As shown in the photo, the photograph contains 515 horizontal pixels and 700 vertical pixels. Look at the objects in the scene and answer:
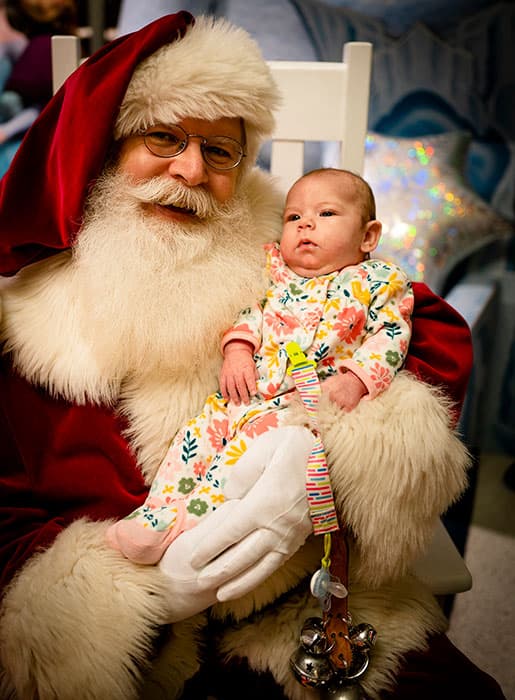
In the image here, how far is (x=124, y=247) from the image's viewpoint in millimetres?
1011

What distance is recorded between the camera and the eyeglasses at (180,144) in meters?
1.01

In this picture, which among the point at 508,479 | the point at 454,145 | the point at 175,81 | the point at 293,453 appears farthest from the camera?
the point at 508,479

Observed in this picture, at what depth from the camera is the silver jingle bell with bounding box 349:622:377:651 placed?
0.90m

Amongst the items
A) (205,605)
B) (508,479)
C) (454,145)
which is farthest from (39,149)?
(508,479)

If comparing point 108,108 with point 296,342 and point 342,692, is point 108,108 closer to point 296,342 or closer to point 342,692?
point 296,342

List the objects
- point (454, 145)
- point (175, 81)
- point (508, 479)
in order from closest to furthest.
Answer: point (175, 81) < point (454, 145) < point (508, 479)

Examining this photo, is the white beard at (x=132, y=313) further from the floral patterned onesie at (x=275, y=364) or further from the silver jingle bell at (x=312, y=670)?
the silver jingle bell at (x=312, y=670)

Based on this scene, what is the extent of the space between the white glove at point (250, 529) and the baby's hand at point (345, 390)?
0.08 meters

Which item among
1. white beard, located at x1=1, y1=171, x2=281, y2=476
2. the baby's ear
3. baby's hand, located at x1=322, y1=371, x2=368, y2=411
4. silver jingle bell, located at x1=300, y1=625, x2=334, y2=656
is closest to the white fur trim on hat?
white beard, located at x1=1, y1=171, x2=281, y2=476

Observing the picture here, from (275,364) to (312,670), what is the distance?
1.41 feet

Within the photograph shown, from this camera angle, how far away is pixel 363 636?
2.95 ft

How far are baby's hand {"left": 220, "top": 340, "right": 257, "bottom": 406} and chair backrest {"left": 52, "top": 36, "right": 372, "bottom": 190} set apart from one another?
1.59 feet

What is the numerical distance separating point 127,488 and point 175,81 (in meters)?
0.63

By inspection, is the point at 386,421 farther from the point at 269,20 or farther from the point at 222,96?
the point at 269,20
